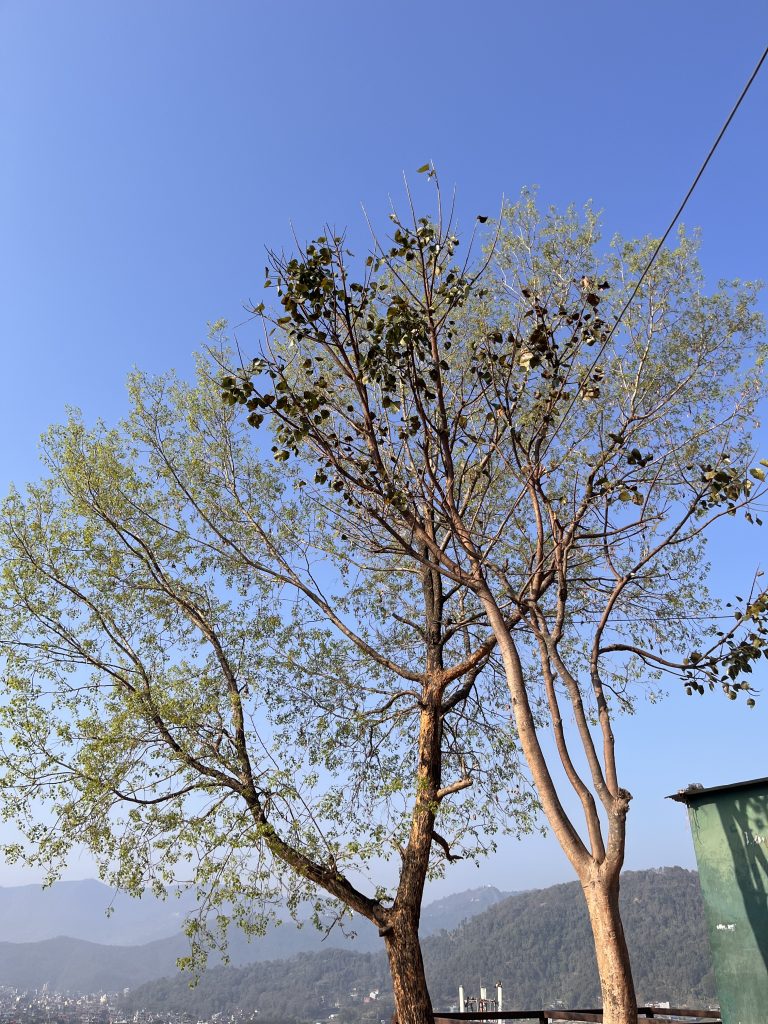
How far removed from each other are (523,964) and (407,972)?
5254 cm

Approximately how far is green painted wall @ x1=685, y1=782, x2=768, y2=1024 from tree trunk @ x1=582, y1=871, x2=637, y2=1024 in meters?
1.44

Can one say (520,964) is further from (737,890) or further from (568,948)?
(737,890)

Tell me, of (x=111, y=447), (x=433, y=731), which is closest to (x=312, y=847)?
(x=433, y=731)

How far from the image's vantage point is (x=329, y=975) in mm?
59969

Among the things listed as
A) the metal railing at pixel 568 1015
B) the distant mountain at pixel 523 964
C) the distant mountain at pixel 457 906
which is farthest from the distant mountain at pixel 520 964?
the distant mountain at pixel 457 906

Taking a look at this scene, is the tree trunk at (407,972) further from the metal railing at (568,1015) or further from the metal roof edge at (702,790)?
the metal roof edge at (702,790)

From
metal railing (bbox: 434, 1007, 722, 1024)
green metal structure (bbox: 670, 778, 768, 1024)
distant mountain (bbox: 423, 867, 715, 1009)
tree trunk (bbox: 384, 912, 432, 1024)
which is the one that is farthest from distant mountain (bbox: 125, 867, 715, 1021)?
green metal structure (bbox: 670, 778, 768, 1024)

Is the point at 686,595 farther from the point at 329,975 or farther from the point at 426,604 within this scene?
the point at 329,975

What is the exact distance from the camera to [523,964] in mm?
53375

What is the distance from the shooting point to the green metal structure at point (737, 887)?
670cm

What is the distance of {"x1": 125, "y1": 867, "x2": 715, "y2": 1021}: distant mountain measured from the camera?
4491 centimetres

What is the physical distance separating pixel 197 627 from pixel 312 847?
3376 millimetres

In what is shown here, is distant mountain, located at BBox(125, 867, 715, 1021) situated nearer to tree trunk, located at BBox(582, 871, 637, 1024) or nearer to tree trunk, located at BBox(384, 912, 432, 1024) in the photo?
tree trunk, located at BBox(384, 912, 432, 1024)

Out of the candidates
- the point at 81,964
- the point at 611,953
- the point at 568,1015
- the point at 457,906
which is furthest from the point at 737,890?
the point at 81,964
